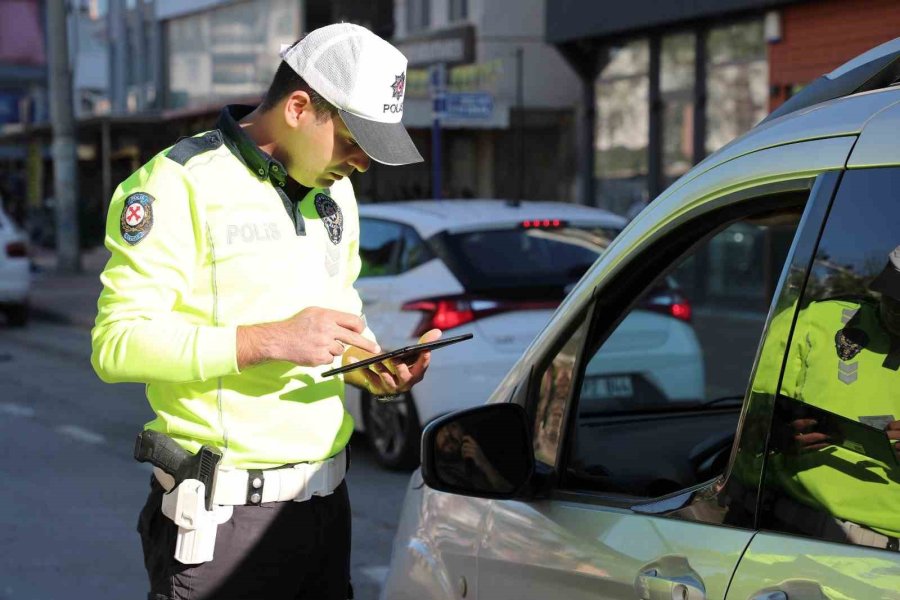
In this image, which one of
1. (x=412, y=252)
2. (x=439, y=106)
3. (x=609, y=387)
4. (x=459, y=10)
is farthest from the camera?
(x=459, y=10)

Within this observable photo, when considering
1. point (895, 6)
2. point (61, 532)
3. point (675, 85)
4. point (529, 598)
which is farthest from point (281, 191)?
point (675, 85)

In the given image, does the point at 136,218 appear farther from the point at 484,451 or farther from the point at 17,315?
the point at 17,315

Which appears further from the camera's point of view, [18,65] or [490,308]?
[18,65]

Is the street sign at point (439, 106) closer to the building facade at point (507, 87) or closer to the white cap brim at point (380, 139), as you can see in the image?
the building facade at point (507, 87)

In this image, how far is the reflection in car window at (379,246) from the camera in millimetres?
8766

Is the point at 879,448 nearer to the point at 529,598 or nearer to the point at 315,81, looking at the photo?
the point at 529,598

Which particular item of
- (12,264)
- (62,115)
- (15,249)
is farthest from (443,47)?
(12,264)

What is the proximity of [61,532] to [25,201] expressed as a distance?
4072 cm

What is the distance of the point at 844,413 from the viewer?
6.85ft

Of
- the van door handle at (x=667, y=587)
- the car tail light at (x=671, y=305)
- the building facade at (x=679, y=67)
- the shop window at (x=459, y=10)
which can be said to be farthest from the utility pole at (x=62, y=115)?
the van door handle at (x=667, y=587)

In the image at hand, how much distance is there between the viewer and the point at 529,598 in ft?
8.84

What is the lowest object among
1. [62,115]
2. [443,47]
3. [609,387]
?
[609,387]

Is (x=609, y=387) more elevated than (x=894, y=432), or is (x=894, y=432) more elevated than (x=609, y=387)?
(x=894, y=432)

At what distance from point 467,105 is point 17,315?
639 centimetres
